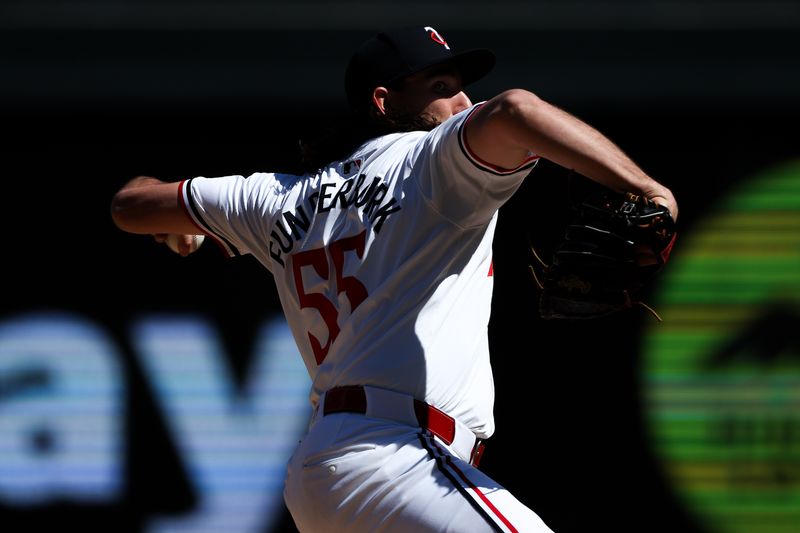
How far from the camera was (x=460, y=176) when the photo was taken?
2.42 meters

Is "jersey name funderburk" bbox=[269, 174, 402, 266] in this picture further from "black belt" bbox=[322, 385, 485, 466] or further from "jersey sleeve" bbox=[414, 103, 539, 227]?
"black belt" bbox=[322, 385, 485, 466]

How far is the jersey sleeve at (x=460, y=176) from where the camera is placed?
2.37 m

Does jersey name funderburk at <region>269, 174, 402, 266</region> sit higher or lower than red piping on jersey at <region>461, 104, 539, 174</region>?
lower

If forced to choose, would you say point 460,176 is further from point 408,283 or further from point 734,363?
point 734,363

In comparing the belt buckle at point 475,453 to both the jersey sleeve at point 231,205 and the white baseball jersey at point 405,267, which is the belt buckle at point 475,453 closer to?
the white baseball jersey at point 405,267

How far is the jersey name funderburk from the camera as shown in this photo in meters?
2.59

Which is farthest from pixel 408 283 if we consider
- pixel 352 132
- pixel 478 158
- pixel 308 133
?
pixel 308 133

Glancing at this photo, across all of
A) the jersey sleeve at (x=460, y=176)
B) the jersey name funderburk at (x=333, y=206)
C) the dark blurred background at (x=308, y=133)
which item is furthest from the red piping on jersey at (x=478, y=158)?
the dark blurred background at (x=308, y=133)

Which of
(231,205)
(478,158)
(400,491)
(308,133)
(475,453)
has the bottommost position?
(308,133)

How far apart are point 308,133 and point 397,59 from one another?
276 cm

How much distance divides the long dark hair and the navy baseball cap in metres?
0.07

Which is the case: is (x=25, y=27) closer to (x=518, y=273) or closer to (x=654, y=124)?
(x=518, y=273)

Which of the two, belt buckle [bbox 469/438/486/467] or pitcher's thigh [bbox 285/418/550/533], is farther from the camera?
belt buckle [bbox 469/438/486/467]

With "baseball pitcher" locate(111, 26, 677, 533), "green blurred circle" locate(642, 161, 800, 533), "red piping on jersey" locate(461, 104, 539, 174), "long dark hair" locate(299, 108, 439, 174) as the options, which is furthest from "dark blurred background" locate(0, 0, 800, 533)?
A: "red piping on jersey" locate(461, 104, 539, 174)
